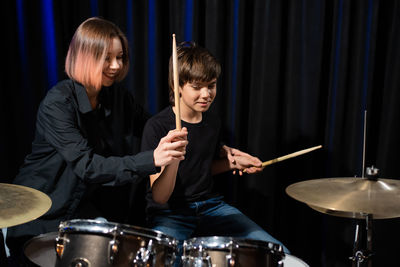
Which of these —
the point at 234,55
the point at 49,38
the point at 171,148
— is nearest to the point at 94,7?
the point at 49,38

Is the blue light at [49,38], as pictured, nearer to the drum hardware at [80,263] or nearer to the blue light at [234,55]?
the blue light at [234,55]

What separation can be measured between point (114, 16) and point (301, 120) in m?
0.95

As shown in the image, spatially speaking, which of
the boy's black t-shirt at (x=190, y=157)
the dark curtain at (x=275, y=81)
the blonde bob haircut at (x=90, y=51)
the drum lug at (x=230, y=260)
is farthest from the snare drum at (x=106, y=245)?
the dark curtain at (x=275, y=81)

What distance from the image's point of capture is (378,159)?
1930 millimetres

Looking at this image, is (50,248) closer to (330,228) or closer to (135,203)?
(135,203)

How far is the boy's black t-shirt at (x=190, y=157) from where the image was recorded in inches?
68.0

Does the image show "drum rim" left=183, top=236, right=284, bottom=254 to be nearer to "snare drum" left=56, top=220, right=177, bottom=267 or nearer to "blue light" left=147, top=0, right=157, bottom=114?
"snare drum" left=56, top=220, right=177, bottom=267

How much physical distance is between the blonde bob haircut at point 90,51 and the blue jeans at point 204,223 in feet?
1.82

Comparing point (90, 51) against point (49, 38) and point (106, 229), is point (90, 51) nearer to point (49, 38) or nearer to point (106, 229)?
point (49, 38)

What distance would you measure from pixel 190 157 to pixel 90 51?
1.80ft

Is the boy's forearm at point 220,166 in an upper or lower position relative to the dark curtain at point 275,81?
lower

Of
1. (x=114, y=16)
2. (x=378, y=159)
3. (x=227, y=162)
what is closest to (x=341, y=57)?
(x=378, y=159)

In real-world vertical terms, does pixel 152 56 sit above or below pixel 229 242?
above

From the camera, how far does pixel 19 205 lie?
4.09 feet
